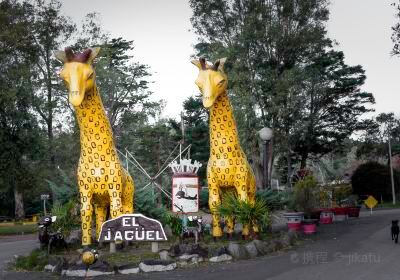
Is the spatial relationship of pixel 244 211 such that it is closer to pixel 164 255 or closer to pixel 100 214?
pixel 164 255

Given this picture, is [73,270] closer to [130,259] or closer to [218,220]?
[130,259]

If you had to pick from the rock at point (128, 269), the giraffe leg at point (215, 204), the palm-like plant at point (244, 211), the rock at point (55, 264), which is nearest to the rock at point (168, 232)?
the giraffe leg at point (215, 204)

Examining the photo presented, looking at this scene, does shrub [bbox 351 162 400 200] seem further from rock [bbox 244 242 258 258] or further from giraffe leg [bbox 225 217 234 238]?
rock [bbox 244 242 258 258]

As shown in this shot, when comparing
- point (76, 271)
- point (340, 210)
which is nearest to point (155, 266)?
point (76, 271)

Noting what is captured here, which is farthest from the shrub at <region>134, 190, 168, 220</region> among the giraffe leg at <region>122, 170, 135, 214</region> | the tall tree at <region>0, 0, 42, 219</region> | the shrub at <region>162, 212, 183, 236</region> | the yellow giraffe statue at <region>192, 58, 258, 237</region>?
the tall tree at <region>0, 0, 42, 219</region>

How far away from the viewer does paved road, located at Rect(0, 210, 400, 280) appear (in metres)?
10.2

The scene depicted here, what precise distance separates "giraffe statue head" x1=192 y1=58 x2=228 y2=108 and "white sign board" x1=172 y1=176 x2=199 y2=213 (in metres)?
2.55

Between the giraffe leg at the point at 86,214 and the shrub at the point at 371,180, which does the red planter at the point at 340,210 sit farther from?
the shrub at the point at 371,180

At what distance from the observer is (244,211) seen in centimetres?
1408

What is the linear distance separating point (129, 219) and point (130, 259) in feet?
3.04

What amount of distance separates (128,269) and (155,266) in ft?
1.87

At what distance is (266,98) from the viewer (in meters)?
29.4

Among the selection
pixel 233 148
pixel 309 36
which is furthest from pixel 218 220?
pixel 309 36

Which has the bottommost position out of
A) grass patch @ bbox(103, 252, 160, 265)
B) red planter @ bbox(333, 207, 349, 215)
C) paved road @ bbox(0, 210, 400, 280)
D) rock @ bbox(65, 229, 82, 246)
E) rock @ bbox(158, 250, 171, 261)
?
paved road @ bbox(0, 210, 400, 280)
